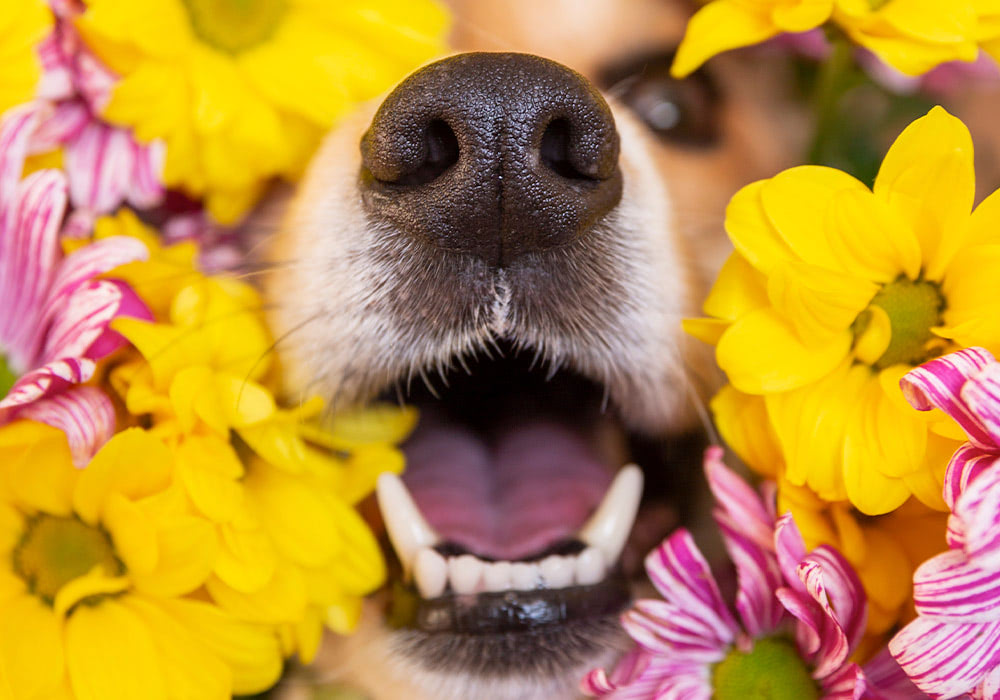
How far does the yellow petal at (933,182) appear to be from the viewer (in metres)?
0.74

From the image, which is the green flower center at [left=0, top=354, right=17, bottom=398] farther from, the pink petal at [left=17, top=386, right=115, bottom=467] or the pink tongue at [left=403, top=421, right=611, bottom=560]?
the pink tongue at [left=403, top=421, right=611, bottom=560]

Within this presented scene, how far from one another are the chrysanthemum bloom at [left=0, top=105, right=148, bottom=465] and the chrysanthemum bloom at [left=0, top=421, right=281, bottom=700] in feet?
0.10

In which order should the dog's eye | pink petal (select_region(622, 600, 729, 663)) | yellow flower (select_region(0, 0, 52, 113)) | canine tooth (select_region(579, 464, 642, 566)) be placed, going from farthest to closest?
the dog's eye < canine tooth (select_region(579, 464, 642, 566)) < yellow flower (select_region(0, 0, 52, 113)) < pink petal (select_region(622, 600, 729, 663))

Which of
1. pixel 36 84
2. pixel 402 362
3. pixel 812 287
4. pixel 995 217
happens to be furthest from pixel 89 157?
pixel 995 217

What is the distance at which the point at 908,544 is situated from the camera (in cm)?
80

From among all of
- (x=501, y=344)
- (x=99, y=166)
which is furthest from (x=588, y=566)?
(x=99, y=166)

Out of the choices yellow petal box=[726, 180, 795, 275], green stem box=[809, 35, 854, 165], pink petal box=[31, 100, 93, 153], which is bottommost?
pink petal box=[31, 100, 93, 153]

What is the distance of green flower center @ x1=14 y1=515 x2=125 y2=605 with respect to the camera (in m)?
0.80

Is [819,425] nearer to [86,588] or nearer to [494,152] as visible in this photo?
[494,152]

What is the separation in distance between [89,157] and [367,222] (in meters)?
0.33

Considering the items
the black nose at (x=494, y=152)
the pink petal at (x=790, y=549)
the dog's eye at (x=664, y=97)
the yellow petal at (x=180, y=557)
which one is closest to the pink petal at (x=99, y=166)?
the black nose at (x=494, y=152)

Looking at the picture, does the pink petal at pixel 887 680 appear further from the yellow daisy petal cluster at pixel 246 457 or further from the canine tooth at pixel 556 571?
the yellow daisy petal cluster at pixel 246 457

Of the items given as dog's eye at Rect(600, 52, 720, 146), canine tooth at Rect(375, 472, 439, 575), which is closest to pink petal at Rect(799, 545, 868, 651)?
canine tooth at Rect(375, 472, 439, 575)

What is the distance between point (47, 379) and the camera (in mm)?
Result: 736
